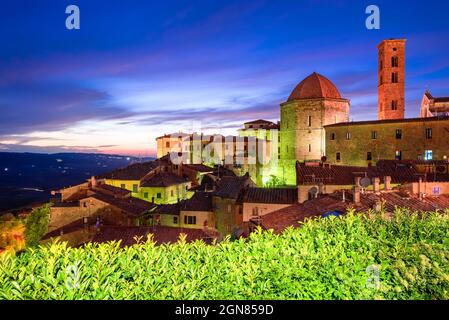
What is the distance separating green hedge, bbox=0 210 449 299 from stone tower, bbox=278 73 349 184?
46.7m

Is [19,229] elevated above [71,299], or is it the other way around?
[71,299]

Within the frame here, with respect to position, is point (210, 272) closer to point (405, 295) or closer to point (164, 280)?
point (164, 280)

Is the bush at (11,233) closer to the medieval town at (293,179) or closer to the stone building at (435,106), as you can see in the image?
the medieval town at (293,179)

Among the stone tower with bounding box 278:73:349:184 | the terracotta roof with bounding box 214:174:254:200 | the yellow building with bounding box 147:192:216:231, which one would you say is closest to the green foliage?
the yellow building with bounding box 147:192:216:231

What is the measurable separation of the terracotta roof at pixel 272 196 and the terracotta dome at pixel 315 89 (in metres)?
25.8

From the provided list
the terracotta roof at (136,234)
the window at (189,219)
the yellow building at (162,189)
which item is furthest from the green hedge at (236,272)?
the yellow building at (162,189)

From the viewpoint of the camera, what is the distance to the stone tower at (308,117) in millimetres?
50062

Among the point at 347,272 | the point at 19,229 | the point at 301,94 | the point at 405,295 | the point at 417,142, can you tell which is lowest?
the point at 19,229

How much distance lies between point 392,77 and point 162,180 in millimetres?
37642

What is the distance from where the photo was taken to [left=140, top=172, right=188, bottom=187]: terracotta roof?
45.4 meters

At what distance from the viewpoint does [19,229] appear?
136 ft

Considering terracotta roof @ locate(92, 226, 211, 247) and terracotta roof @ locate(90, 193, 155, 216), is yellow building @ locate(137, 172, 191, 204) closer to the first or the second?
terracotta roof @ locate(90, 193, 155, 216)
